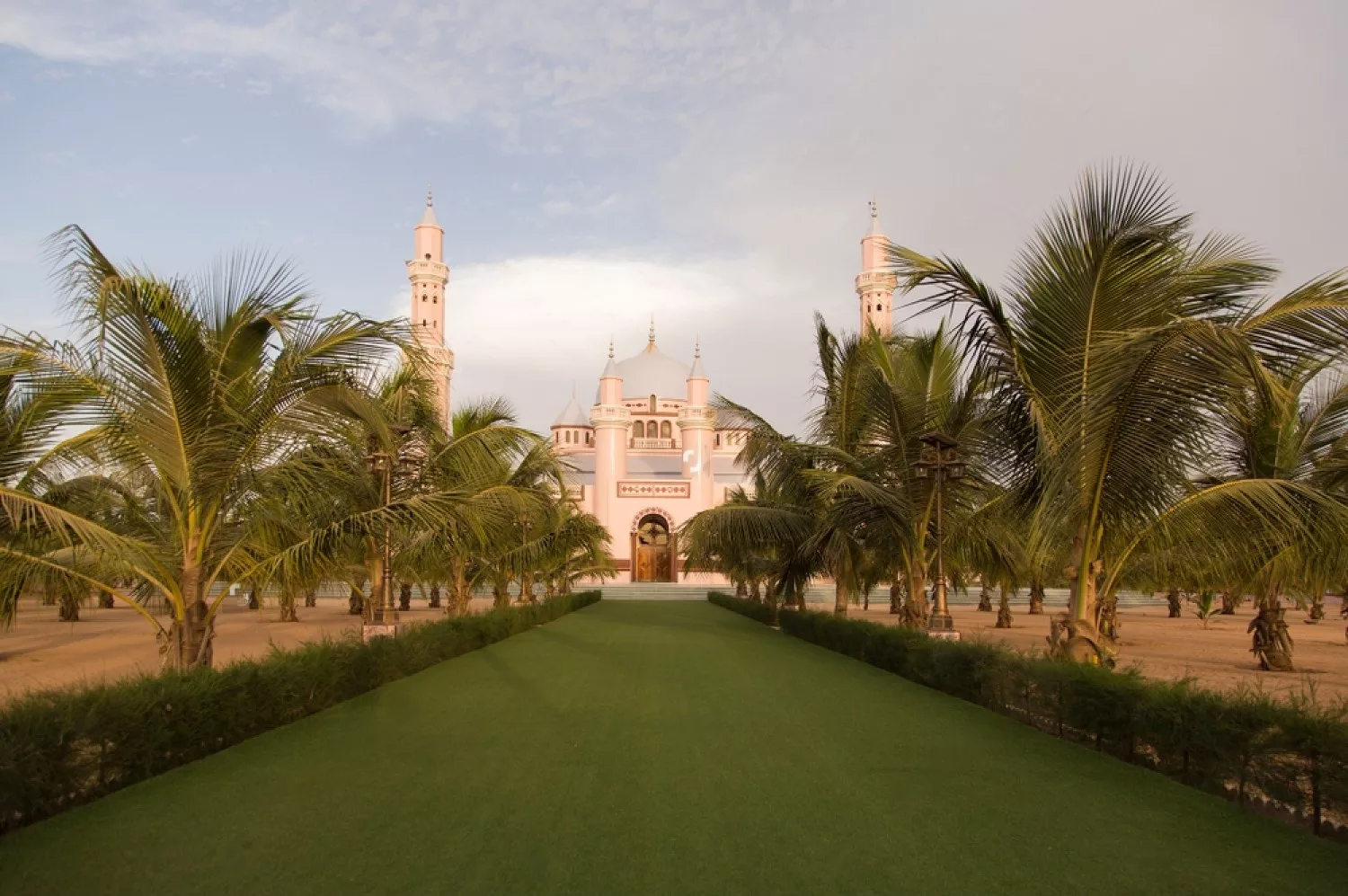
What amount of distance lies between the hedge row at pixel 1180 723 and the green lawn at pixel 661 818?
227 mm

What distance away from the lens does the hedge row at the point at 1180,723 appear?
488 cm

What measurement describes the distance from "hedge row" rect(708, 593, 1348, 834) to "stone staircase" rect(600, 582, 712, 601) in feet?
109

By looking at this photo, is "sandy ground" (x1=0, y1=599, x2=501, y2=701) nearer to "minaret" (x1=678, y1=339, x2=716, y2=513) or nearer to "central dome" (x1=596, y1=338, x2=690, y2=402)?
"minaret" (x1=678, y1=339, x2=716, y2=513)

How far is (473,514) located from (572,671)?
3533 mm

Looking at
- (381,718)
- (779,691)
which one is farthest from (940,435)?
(381,718)

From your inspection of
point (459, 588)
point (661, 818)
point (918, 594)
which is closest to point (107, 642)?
point (459, 588)

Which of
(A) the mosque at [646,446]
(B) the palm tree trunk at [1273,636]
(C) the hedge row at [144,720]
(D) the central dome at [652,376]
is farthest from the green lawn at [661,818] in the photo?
(D) the central dome at [652,376]

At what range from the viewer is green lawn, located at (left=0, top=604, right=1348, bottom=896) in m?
4.21

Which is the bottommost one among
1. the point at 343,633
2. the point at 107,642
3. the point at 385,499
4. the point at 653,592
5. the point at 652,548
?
the point at 653,592

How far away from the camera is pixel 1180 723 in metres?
5.94

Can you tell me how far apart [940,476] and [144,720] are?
8.83 m

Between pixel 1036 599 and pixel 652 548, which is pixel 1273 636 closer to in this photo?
pixel 1036 599

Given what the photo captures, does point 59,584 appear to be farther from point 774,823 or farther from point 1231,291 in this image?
point 1231,291

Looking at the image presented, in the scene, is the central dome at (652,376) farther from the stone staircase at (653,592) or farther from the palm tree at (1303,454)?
the palm tree at (1303,454)
